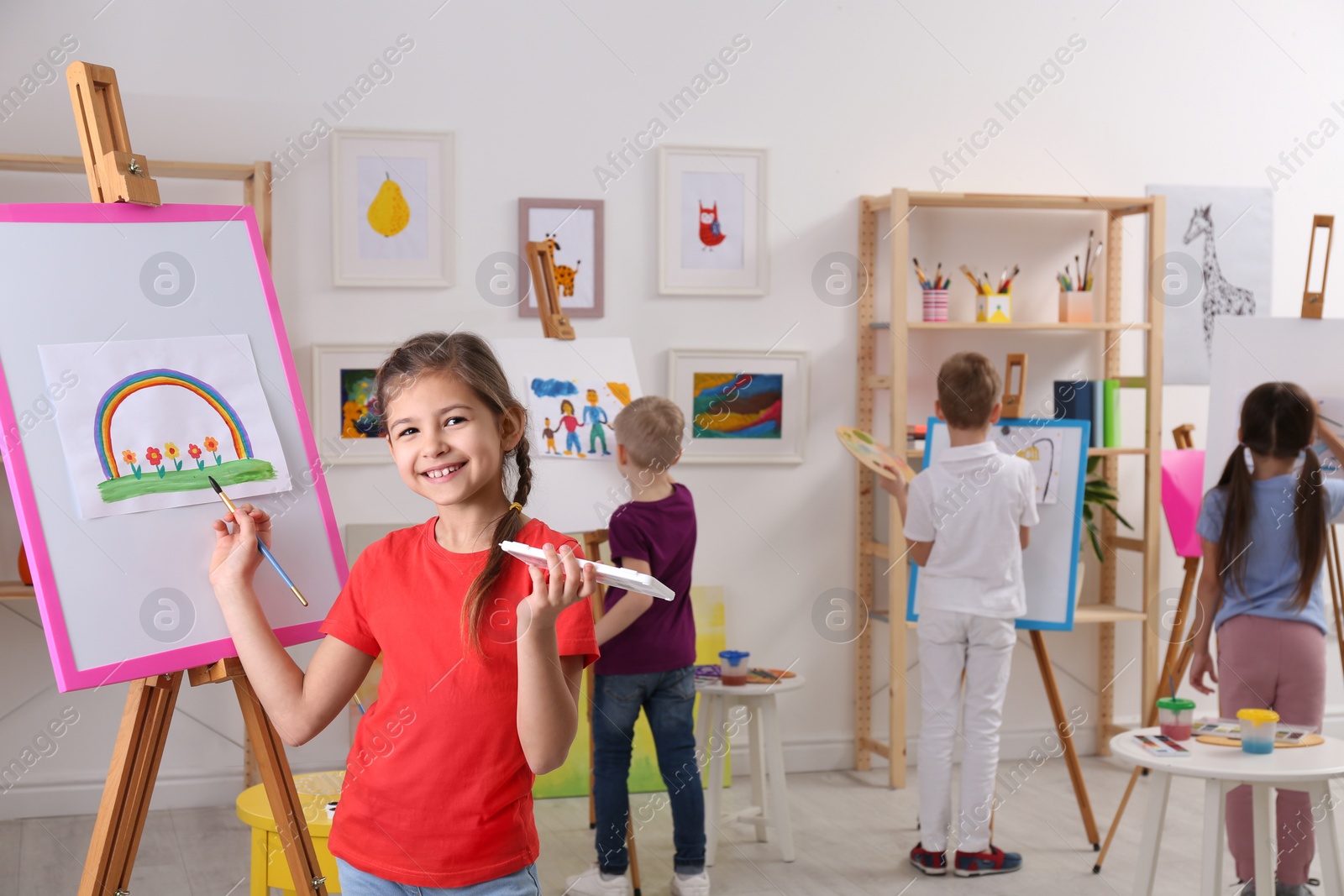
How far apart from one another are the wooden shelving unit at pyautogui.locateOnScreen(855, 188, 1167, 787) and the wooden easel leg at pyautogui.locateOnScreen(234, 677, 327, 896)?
2.51 metres

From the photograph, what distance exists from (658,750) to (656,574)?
17.6 inches

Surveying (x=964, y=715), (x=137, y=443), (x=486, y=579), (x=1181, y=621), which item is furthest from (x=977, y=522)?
(x=137, y=443)

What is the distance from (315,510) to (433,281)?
2.06m

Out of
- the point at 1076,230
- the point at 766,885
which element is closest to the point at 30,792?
the point at 766,885

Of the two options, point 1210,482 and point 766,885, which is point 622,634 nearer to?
point 766,885

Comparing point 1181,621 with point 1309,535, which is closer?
point 1309,535

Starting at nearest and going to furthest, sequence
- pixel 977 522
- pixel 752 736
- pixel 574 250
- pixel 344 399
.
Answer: pixel 977 522 < pixel 752 736 < pixel 344 399 < pixel 574 250

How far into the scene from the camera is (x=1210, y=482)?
→ 3.37 metres

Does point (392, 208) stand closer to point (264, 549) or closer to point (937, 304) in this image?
point (937, 304)

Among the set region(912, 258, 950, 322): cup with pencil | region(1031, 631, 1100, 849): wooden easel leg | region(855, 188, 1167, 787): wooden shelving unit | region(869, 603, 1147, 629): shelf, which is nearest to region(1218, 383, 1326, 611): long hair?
region(1031, 631, 1100, 849): wooden easel leg

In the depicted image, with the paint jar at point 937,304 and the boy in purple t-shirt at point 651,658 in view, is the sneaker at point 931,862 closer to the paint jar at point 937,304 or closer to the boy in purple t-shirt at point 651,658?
the boy in purple t-shirt at point 651,658

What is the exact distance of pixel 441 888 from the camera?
136 cm

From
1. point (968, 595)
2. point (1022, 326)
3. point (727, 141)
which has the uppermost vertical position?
point (727, 141)

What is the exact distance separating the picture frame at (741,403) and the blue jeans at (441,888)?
269cm
